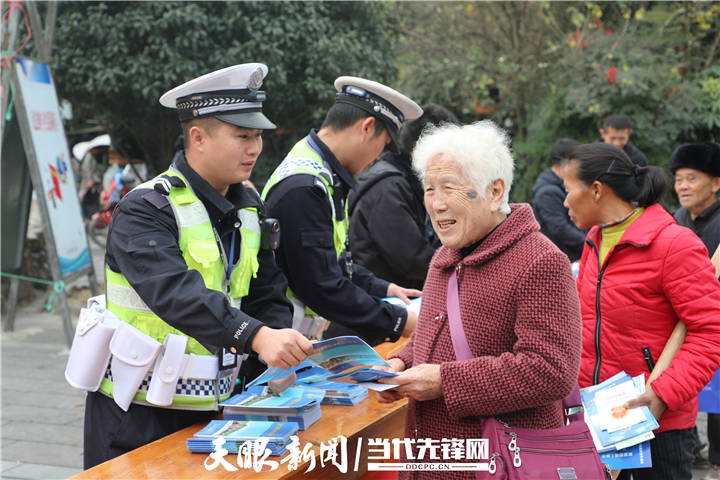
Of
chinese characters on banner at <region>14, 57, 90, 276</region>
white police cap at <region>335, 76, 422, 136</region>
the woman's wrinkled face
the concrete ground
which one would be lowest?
the concrete ground

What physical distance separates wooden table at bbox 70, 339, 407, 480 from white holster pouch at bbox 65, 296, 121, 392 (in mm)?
319

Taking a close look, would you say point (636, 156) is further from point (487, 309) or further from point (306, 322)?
point (487, 309)

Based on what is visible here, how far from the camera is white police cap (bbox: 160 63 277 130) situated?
2646mm

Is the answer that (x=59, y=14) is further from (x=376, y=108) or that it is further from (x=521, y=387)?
(x=521, y=387)

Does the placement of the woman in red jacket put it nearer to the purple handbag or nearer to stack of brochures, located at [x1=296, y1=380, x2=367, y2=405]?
the purple handbag

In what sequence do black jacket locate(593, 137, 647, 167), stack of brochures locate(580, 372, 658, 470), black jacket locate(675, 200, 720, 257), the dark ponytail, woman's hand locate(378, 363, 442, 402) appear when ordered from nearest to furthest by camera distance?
woman's hand locate(378, 363, 442, 402) → stack of brochures locate(580, 372, 658, 470) → the dark ponytail → black jacket locate(675, 200, 720, 257) → black jacket locate(593, 137, 647, 167)

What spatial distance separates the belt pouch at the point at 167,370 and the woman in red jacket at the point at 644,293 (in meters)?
1.63

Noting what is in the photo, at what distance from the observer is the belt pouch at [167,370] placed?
2465 millimetres

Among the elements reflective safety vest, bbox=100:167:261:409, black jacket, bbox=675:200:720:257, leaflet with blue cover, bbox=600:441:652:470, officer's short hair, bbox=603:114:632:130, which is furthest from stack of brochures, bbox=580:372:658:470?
officer's short hair, bbox=603:114:632:130

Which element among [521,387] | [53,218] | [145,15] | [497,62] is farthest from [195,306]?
[497,62]

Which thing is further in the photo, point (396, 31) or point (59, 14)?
point (396, 31)

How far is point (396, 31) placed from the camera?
1193cm

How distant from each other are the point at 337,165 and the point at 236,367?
1134mm

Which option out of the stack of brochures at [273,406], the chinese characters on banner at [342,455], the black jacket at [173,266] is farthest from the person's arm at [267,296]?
the chinese characters on banner at [342,455]
